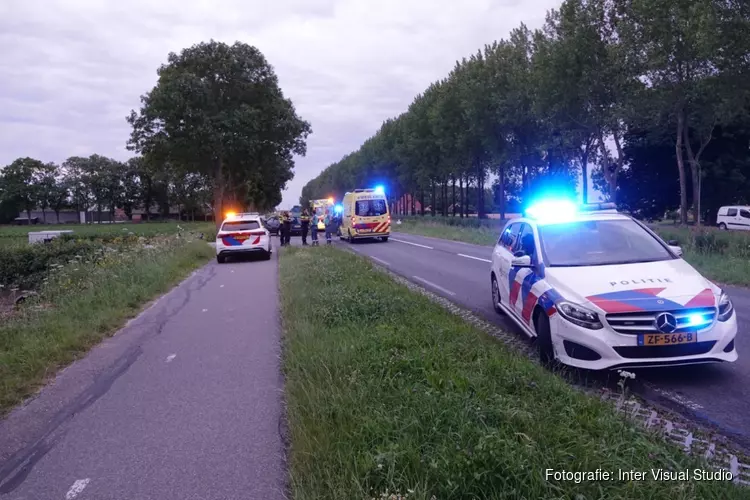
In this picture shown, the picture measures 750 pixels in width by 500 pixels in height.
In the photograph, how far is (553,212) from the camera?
836 cm

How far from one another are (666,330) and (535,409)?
6.40 ft

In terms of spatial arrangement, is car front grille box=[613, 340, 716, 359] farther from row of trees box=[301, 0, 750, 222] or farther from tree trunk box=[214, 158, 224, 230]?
tree trunk box=[214, 158, 224, 230]

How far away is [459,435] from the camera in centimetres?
403

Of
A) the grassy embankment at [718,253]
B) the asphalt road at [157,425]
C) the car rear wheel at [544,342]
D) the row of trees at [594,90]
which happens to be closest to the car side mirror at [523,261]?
the car rear wheel at [544,342]

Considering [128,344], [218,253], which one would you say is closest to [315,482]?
[128,344]

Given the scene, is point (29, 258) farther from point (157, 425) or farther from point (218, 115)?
point (157, 425)

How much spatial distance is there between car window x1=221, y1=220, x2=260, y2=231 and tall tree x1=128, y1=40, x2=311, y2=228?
18279mm

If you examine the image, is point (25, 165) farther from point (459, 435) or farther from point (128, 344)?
point (459, 435)

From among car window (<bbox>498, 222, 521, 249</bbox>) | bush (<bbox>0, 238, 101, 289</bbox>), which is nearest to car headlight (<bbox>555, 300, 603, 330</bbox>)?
car window (<bbox>498, 222, 521, 249</bbox>)

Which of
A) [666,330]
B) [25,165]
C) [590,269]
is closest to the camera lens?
[666,330]

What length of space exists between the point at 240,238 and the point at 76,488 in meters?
18.3

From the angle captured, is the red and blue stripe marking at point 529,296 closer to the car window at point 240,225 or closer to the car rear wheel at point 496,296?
the car rear wheel at point 496,296

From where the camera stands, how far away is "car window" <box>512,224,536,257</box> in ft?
25.6

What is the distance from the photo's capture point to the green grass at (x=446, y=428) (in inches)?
138
